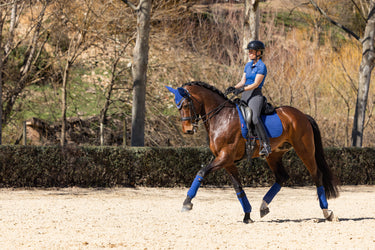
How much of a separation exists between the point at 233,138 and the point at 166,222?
1.66m

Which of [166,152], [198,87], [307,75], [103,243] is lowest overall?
[103,243]

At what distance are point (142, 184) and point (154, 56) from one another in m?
8.22

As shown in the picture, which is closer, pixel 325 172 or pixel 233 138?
pixel 233 138

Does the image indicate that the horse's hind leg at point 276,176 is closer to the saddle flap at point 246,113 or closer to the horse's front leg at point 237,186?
the horse's front leg at point 237,186

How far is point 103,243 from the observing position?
576 centimetres

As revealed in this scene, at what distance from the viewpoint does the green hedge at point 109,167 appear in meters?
11.9

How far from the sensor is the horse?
6.91 m

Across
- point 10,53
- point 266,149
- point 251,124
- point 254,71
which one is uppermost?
point 10,53

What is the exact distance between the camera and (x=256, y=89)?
23.9 ft

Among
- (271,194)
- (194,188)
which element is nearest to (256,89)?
(271,194)

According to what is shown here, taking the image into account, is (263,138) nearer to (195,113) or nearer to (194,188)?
(195,113)

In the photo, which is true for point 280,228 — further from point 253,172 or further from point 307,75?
point 307,75

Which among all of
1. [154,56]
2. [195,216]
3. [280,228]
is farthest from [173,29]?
[280,228]

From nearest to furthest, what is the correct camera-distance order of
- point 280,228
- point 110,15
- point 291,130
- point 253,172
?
point 280,228, point 291,130, point 253,172, point 110,15
